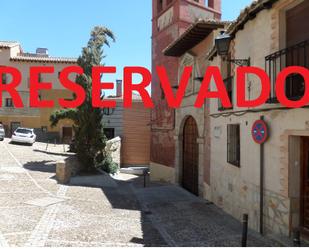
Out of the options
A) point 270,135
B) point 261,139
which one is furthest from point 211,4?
point 270,135

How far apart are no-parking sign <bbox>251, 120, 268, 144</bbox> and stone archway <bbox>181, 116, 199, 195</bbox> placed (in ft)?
20.9

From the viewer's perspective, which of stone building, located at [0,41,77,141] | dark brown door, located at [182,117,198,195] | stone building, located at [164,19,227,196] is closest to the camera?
stone building, located at [164,19,227,196]

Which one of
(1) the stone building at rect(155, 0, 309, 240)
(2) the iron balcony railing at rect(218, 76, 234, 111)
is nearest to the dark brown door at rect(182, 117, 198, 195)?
(1) the stone building at rect(155, 0, 309, 240)

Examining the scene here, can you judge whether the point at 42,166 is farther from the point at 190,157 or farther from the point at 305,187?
A: the point at 305,187

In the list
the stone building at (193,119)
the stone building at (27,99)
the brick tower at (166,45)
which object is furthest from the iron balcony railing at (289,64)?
the stone building at (27,99)

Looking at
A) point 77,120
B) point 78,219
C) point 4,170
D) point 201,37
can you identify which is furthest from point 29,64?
point 78,219

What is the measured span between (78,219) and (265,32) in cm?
682

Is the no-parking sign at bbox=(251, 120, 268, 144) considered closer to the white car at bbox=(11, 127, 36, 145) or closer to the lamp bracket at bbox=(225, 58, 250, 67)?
the lamp bracket at bbox=(225, 58, 250, 67)

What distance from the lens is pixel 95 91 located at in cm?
1950

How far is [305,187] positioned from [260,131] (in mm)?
1675

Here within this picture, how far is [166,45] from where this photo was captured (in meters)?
18.9

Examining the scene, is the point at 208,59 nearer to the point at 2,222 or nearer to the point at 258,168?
the point at 258,168

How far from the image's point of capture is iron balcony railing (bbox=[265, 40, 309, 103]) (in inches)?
275

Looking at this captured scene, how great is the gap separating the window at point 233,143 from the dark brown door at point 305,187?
3.38 meters
